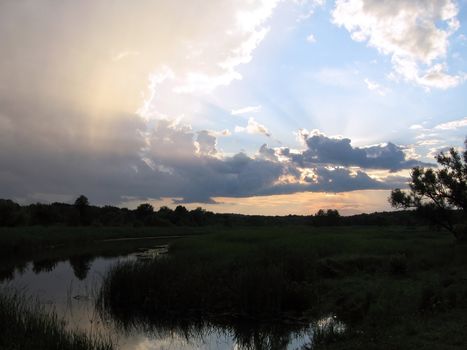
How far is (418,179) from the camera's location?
3309 centimetres

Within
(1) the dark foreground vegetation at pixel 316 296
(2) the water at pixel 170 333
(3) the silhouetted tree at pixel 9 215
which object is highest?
(3) the silhouetted tree at pixel 9 215

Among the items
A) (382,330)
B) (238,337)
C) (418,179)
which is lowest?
(238,337)

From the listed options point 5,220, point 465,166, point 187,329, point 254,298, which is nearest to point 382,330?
point 254,298

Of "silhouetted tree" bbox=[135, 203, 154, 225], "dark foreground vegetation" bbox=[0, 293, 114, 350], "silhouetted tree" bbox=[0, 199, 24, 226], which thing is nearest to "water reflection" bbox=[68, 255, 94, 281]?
"dark foreground vegetation" bbox=[0, 293, 114, 350]

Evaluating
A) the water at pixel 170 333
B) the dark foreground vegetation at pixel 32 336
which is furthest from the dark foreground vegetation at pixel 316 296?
the dark foreground vegetation at pixel 32 336

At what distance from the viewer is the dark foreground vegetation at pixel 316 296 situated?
10.8 m

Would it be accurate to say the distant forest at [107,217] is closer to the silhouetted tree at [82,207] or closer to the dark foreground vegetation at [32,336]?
the silhouetted tree at [82,207]

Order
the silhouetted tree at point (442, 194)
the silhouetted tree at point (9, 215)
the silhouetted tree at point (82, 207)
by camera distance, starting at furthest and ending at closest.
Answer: the silhouetted tree at point (82, 207)
the silhouetted tree at point (9, 215)
the silhouetted tree at point (442, 194)

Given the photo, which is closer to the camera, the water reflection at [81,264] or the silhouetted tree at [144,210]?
the water reflection at [81,264]

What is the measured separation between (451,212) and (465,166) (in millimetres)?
4465

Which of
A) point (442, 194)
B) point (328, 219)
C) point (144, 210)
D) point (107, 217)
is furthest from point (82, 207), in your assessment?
point (442, 194)

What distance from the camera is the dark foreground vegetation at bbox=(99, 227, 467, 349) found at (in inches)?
424

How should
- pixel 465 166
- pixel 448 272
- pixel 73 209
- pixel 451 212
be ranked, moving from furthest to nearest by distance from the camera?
1. pixel 73 209
2. pixel 451 212
3. pixel 465 166
4. pixel 448 272

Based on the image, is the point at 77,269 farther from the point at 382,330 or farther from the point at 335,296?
the point at 382,330
